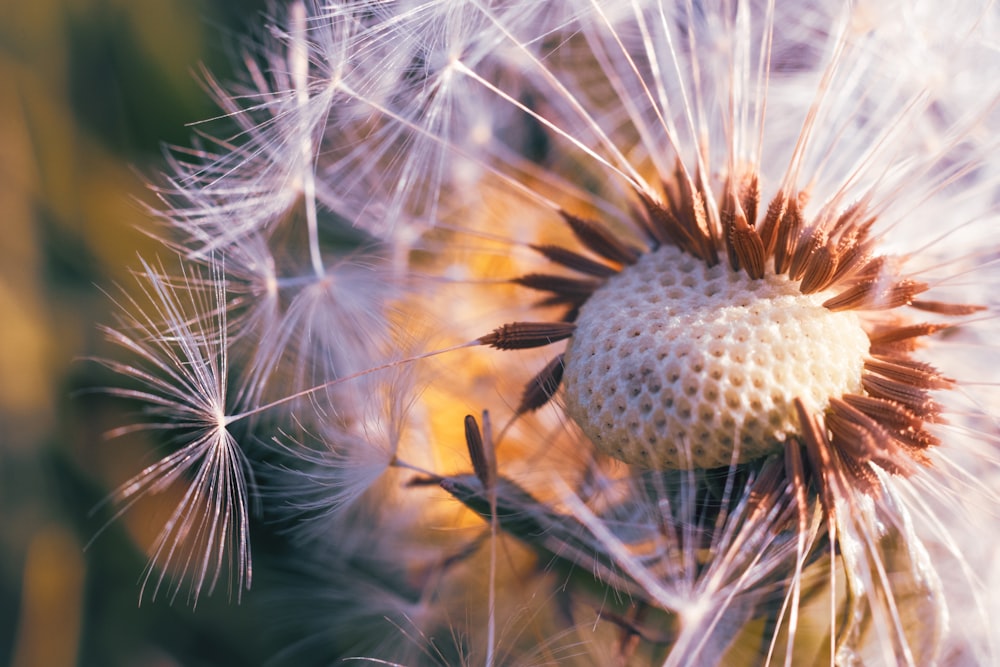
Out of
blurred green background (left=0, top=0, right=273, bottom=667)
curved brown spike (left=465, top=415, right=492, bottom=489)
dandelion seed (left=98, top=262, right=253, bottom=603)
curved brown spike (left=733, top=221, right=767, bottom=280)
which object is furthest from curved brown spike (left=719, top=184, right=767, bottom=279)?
blurred green background (left=0, top=0, right=273, bottom=667)

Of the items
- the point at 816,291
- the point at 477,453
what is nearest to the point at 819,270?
the point at 816,291

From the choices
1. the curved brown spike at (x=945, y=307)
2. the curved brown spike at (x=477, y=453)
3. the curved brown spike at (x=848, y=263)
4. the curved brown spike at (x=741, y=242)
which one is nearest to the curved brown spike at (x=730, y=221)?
the curved brown spike at (x=741, y=242)

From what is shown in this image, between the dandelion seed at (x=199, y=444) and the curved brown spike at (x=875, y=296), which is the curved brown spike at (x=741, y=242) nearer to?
the curved brown spike at (x=875, y=296)

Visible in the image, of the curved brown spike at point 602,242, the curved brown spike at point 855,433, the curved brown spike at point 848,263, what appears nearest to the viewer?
the curved brown spike at point 855,433

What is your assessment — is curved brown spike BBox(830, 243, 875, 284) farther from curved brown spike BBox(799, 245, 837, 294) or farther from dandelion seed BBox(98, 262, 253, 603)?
dandelion seed BBox(98, 262, 253, 603)

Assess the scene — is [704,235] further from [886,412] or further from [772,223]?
[886,412]
